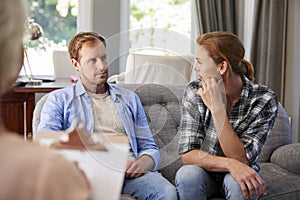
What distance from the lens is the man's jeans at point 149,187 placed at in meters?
2.07

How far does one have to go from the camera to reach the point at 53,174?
1.81 feet

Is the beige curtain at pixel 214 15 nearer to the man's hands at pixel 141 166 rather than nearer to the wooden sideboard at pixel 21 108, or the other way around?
the wooden sideboard at pixel 21 108

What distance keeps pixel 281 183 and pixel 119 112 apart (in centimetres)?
87

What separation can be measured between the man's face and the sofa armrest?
1096mm

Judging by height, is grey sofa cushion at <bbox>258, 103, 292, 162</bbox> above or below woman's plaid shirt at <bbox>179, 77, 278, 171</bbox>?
below

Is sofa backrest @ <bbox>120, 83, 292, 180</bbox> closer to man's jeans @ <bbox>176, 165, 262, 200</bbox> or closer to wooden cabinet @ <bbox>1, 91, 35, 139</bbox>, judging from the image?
man's jeans @ <bbox>176, 165, 262, 200</bbox>

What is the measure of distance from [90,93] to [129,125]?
18 cm

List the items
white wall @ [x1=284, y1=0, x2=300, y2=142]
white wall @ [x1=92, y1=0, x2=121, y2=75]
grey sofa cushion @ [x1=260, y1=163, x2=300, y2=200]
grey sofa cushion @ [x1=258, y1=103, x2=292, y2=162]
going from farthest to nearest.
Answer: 1. white wall @ [x1=92, y1=0, x2=121, y2=75]
2. white wall @ [x1=284, y1=0, x2=300, y2=142]
3. grey sofa cushion @ [x1=258, y1=103, x2=292, y2=162]
4. grey sofa cushion @ [x1=260, y1=163, x2=300, y2=200]

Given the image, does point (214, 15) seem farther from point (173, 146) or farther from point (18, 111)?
point (173, 146)

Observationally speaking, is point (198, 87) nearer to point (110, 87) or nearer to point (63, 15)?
point (110, 87)

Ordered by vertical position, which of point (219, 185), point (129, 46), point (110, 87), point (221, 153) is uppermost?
point (129, 46)

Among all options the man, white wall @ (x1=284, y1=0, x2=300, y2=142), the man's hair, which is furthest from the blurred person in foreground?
white wall @ (x1=284, y1=0, x2=300, y2=142)

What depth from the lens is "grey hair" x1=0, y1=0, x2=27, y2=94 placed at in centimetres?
58

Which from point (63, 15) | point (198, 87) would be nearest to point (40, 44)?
point (63, 15)
